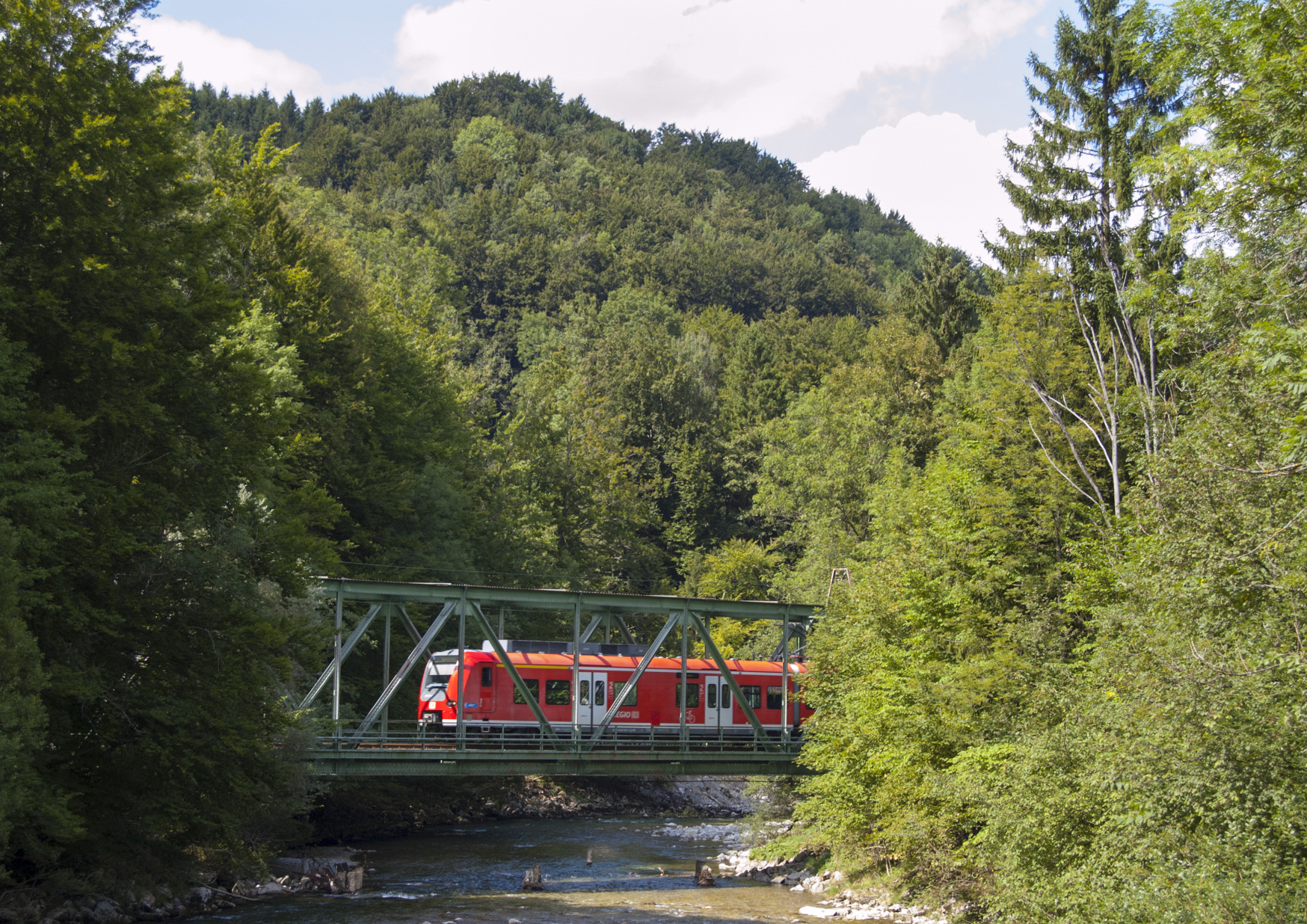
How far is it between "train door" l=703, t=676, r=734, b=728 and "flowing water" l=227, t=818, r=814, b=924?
378cm

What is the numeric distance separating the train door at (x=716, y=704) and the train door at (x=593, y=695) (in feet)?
12.0

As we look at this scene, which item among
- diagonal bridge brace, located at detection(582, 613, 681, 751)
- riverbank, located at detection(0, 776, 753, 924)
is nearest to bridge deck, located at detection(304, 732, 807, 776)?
diagonal bridge brace, located at detection(582, 613, 681, 751)

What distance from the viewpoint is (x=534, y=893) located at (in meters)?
25.1

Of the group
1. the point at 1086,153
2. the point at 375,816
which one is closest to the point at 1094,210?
the point at 1086,153

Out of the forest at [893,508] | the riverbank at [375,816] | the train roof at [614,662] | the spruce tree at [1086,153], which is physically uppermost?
the spruce tree at [1086,153]

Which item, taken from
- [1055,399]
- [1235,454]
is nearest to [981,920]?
[1235,454]

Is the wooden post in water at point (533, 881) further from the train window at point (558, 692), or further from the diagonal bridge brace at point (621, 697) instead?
the train window at point (558, 692)

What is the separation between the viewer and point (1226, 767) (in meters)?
14.7

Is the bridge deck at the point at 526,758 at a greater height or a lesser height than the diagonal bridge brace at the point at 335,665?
lesser

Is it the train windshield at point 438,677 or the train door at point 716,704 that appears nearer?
the train windshield at point 438,677

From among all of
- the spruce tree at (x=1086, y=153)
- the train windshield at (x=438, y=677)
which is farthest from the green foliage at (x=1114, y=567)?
the train windshield at (x=438, y=677)

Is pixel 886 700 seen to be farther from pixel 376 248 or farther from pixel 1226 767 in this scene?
pixel 376 248

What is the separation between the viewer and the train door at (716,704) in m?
33.8

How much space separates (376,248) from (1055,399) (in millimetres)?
51125
